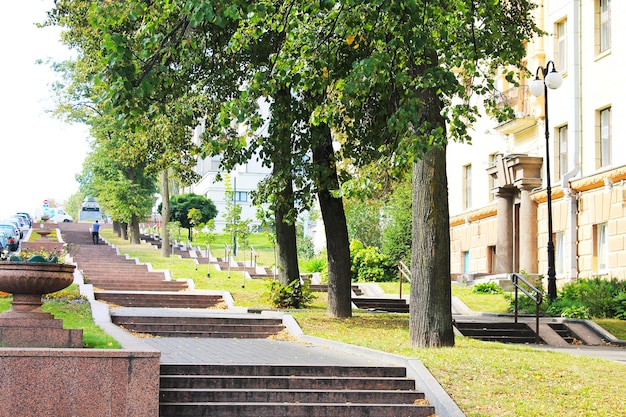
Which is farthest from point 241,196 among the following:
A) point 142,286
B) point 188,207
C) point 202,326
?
point 202,326

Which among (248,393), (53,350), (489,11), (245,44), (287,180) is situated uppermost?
(489,11)

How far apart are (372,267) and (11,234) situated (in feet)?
85.7

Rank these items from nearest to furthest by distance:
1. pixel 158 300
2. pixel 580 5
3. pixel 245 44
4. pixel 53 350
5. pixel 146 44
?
pixel 53 350 < pixel 146 44 < pixel 245 44 < pixel 158 300 < pixel 580 5

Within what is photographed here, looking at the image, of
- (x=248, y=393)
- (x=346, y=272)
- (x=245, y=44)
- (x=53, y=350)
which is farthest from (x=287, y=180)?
(x=53, y=350)

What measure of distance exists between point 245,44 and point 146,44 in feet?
5.77

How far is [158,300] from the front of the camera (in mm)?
28719

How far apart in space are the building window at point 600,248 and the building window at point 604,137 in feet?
6.83

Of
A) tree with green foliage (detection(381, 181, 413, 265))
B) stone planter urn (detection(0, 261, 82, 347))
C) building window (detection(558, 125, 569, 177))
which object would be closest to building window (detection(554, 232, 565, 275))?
building window (detection(558, 125, 569, 177))

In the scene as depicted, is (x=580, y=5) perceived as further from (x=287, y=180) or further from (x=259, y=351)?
(x=259, y=351)

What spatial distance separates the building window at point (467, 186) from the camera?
137 feet

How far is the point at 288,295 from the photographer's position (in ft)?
85.9

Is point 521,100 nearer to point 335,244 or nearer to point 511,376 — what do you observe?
point 335,244

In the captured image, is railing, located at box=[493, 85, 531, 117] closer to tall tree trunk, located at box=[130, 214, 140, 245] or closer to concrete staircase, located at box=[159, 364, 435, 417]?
concrete staircase, located at box=[159, 364, 435, 417]

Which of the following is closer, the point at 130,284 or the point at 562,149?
the point at 562,149
